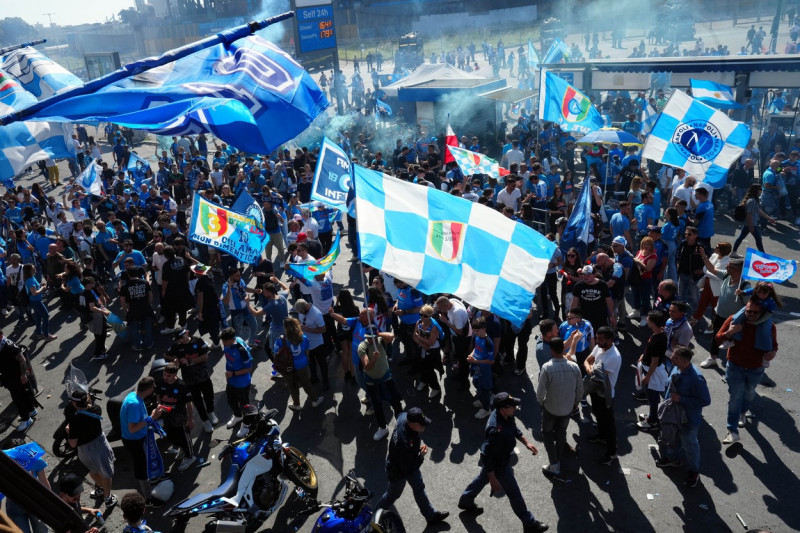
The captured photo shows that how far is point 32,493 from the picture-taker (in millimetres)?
2199

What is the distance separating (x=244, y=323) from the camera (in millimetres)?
9867

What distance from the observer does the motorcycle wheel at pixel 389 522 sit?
5.72 meters

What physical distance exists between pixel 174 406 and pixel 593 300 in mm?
5660

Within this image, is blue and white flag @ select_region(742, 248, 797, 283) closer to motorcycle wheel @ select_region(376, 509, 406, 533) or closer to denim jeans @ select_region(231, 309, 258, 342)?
motorcycle wheel @ select_region(376, 509, 406, 533)

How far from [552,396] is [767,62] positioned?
1572 cm

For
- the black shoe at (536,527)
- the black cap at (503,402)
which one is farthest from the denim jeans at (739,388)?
the black cap at (503,402)

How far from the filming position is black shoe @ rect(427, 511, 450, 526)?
20.4 feet

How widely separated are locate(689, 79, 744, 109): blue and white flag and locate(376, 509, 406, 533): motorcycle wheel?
53.3 feet

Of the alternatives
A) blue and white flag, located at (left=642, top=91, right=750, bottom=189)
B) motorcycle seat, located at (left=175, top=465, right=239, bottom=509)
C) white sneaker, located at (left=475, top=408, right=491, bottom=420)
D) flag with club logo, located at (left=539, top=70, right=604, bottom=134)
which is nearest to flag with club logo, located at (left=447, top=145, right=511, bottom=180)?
flag with club logo, located at (left=539, top=70, right=604, bottom=134)

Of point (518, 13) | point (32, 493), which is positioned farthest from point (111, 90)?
point (518, 13)

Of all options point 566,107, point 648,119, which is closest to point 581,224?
point 566,107

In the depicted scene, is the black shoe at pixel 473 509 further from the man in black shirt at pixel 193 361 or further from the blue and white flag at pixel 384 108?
the blue and white flag at pixel 384 108

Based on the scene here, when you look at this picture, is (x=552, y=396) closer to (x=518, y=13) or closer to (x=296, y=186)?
(x=296, y=186)

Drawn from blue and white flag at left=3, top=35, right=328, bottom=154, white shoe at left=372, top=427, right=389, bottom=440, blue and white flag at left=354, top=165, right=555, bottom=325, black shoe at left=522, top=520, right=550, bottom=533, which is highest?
blue and white flag at left=3, top=35, right=328, bottom=154
